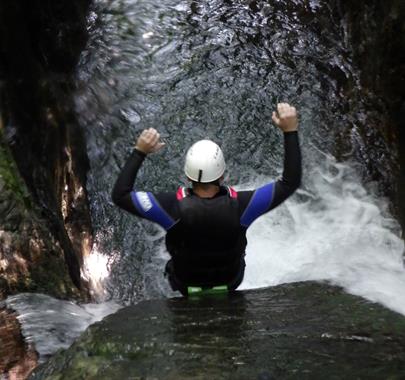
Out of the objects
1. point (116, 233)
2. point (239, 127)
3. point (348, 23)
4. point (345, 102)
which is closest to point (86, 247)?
point (116, 233)

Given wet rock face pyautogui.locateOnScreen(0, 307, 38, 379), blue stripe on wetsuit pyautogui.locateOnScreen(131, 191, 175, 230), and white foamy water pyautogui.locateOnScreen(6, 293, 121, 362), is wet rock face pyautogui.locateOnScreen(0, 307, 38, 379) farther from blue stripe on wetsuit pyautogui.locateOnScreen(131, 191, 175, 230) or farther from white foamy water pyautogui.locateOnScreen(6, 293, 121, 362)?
blue stripe on wetsuit pyautogui.locateOnScreen(131, 191, 175, 230)

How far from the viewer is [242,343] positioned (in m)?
2.96

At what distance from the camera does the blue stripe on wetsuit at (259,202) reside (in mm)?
3447

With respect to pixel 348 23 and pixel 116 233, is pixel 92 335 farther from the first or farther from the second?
pixel 348 23

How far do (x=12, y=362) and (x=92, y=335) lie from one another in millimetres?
563

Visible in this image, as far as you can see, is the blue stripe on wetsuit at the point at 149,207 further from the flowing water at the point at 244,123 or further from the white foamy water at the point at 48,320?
the flowing water at the point at 244,123

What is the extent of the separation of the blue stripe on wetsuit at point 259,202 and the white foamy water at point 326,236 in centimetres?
184

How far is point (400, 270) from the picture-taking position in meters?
5.47

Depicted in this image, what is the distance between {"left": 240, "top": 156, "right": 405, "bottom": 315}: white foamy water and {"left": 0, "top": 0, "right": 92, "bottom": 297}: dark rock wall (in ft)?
7.01

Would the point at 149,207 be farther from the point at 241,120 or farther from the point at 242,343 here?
the point at 241,120

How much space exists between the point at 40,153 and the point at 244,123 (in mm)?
2959

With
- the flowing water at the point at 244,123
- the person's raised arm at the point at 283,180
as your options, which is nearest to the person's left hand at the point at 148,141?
the person's raised arm at the point at 283,180

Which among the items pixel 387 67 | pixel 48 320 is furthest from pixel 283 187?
pixel 387 67

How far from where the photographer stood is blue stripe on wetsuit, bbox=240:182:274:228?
3447mm
